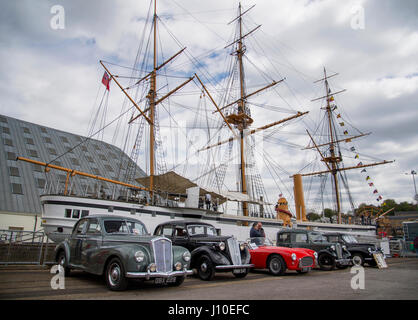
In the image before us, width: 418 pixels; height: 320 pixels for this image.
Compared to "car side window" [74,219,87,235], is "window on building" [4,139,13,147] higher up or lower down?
higher up

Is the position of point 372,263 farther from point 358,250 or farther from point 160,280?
point 160,280

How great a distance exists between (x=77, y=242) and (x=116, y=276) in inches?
84.3

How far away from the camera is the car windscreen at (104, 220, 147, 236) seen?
7008 millimetres

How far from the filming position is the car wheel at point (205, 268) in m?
7.97

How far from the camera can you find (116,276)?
233 inches

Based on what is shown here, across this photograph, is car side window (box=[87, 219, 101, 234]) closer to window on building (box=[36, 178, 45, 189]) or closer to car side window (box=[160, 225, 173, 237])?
car side window (box=[160, 225, 173, 237])

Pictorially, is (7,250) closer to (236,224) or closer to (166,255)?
(166,255)

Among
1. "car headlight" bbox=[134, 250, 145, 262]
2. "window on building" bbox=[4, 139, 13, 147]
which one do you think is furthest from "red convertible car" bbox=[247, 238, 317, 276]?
"window on building" bbox=[4, 139, 13, 147]

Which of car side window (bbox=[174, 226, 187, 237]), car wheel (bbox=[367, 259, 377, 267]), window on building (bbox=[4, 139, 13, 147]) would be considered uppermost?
window on building (bbox=[4, 139, 13, 147])

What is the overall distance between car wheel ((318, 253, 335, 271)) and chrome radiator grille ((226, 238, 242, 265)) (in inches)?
217

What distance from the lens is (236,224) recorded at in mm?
23422

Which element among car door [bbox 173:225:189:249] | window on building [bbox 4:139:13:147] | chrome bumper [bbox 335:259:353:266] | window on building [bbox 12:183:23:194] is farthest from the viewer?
window on building [bbox 4:139:13:147]

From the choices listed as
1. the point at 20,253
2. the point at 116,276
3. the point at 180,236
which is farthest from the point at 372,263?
the point at 20,253

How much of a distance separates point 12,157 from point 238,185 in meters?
23.9
